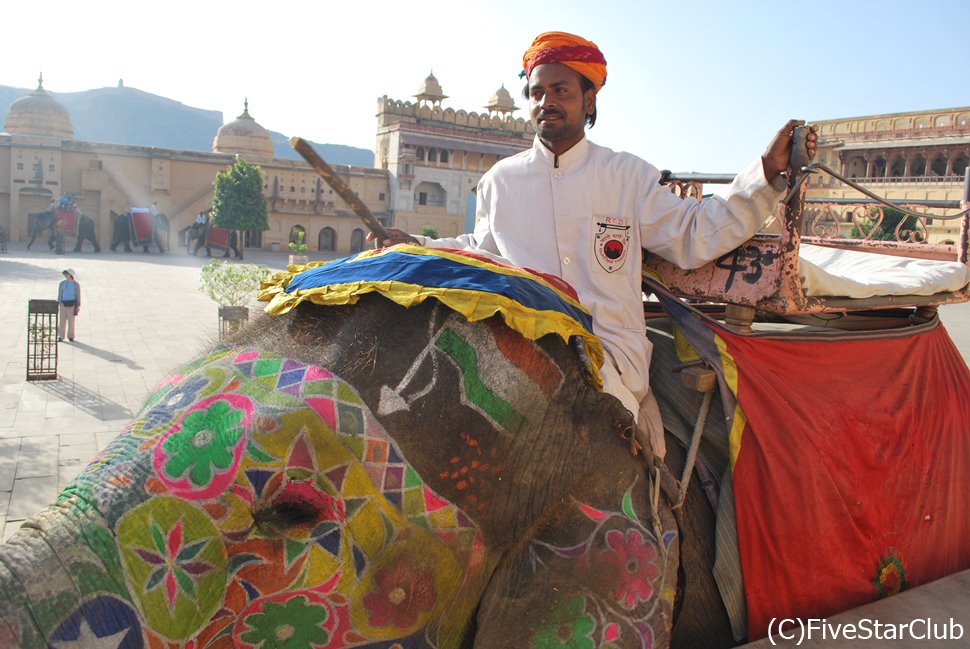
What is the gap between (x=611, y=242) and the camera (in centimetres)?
269

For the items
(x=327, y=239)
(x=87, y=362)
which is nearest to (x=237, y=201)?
(x=327, y=239)

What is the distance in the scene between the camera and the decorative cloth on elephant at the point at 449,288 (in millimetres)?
1978

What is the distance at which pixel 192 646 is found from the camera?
1530 mm

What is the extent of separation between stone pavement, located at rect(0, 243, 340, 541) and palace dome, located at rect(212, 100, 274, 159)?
16091 mm

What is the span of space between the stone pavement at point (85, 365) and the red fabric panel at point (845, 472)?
157cm

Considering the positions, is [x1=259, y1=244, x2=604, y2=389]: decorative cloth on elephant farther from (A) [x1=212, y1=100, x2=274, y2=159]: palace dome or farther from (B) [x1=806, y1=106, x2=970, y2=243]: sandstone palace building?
(A) [x1=212, y1=100, x2=274, y2=159]: palace dome

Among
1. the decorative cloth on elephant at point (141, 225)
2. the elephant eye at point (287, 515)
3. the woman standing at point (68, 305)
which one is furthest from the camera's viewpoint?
the decorative cloth on elephant at point (141, 225)

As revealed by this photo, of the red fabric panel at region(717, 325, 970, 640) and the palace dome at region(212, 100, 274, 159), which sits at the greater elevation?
the palace dome at region(212, 100, 274, 159)

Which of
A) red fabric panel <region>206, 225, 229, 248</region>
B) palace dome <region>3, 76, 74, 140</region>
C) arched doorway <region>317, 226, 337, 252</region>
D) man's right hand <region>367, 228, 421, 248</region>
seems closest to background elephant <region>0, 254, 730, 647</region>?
man's right hand <region>367, 228, 421, 248</region>

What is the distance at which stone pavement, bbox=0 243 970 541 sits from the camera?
23.4ft

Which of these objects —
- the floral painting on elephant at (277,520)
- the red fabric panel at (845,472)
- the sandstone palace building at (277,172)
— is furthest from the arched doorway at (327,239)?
Result: the floral painting on elephant at (277,520)

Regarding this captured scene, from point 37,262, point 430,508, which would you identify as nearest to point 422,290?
point 430,508

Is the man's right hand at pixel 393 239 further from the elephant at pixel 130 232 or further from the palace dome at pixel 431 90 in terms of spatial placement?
the palace dome at pixel 431 90

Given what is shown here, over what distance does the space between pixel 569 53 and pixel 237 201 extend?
3266 centimetres
